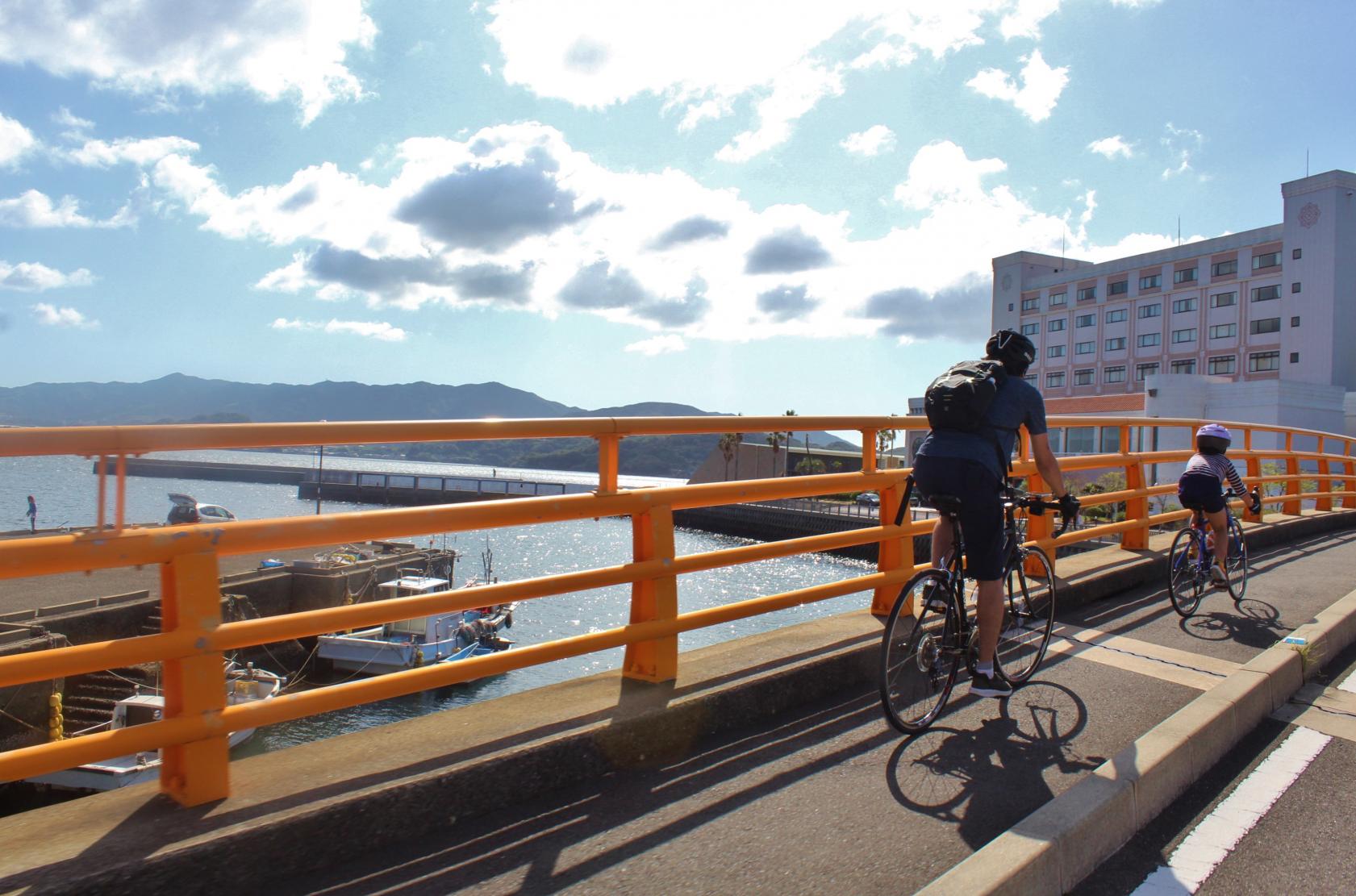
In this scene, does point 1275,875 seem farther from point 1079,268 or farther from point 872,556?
point 1079,268

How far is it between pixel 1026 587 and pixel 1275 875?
6.88ft

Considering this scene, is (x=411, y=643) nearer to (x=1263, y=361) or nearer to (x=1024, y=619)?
(x=1024, y=619)

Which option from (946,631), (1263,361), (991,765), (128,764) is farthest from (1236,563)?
(1263,361)

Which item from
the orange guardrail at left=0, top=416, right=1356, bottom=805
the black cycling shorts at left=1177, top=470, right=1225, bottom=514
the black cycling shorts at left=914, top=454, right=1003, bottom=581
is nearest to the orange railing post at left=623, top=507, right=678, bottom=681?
the orange guardrail at left=0, top=416, right=1356, bottom=805

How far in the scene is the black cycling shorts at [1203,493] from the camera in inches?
288

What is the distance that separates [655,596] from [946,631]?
1.44m

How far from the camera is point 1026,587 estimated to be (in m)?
5.13

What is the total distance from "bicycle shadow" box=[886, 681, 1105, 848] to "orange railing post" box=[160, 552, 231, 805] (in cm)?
240

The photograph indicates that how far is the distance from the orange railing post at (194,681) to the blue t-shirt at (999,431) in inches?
123

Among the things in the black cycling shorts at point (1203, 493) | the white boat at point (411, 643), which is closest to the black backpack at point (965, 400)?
the black cycling shorts at point (1203, 493)

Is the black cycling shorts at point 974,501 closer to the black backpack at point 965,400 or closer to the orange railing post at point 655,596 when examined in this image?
the black backpack at point 965,400

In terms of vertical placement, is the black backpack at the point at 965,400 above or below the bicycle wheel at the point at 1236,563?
above

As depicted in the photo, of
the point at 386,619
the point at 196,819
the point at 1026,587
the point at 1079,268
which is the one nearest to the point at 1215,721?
the point at 1026,587

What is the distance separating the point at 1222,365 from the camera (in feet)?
265
